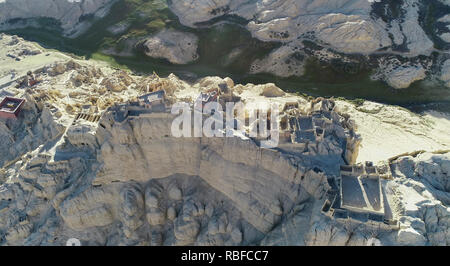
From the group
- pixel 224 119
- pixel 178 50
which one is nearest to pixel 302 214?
pixel 224 119

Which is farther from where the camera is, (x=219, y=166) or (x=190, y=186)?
(x=190, y=186)

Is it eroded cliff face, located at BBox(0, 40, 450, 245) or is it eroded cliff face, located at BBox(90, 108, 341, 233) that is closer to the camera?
eroded cliff face, located at BBox(0, 40, 450, 245)

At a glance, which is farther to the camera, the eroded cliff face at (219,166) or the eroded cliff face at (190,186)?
the eroded cliff face at (219,166)

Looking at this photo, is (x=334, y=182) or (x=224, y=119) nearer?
(x=334, y=182)

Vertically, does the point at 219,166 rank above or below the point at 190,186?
above

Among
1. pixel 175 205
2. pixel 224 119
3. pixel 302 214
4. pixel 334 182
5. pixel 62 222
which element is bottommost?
pixel 62 222

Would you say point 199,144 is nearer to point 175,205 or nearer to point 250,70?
point 175,205

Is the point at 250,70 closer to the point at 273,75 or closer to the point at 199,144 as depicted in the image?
the point at 273,75

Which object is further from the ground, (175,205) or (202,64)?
(202,64)
